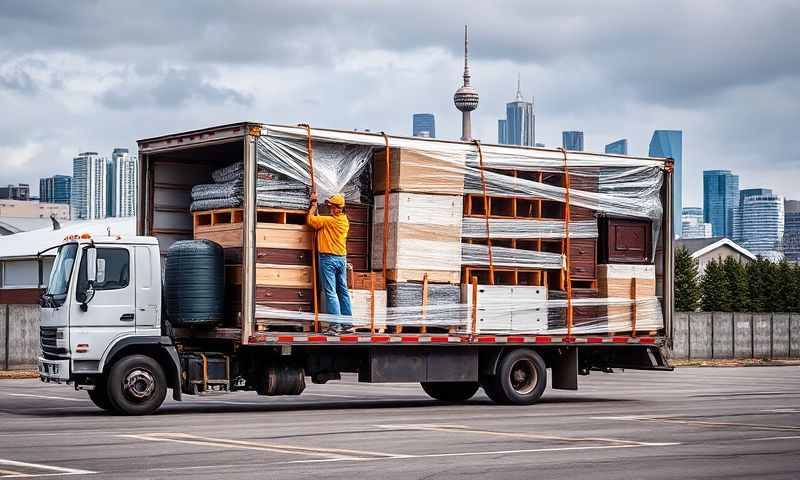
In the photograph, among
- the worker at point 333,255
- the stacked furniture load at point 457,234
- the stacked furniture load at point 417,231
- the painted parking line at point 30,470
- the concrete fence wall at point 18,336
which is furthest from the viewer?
the concrete fence wall at point 18,336

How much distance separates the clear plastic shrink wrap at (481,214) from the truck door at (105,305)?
1972mm

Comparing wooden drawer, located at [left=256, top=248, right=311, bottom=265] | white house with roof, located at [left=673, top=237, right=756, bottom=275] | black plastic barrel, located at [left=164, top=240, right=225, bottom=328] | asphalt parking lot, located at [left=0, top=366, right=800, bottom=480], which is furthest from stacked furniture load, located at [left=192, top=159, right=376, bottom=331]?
white house with roof, located at [left=673, top=237, right=756, bottom=275]

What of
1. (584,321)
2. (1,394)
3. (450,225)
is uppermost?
(450,225)

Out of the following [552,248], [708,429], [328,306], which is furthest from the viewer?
[552,248]

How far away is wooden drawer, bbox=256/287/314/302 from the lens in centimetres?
2022

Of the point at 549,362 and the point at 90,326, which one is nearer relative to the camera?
the point at 90,326

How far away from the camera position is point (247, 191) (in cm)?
2005

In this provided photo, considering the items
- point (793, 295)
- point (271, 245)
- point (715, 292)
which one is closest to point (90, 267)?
point (271, 245)

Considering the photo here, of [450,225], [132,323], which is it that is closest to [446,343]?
[450,225]

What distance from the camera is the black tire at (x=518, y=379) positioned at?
23094mm

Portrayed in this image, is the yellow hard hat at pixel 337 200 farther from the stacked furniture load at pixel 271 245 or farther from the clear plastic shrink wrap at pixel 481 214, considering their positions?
the stacked furniture load at pixel 271 245

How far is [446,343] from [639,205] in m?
4.92

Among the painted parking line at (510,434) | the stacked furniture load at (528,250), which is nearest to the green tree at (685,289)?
the stacked furniture load at (528,250)

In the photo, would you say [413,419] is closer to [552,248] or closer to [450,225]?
[450,225]
